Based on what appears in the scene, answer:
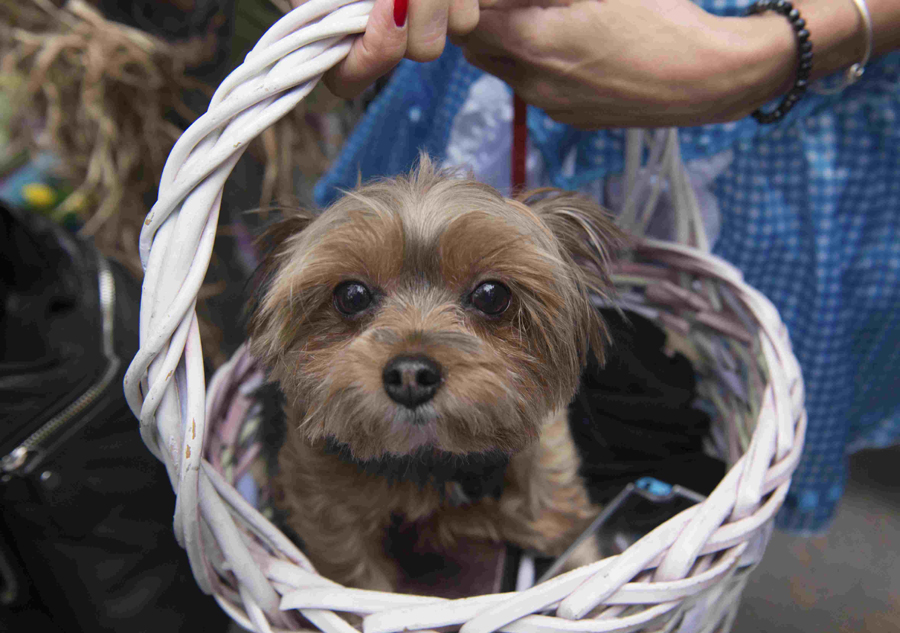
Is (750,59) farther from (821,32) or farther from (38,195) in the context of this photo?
(38,195)

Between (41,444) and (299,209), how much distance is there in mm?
604

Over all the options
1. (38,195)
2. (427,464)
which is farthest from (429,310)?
(38,195)

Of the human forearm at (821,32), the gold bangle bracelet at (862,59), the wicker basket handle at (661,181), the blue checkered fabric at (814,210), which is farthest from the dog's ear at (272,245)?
the gold bangle bracelet at (862,59)

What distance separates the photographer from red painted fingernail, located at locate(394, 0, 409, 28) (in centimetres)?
84

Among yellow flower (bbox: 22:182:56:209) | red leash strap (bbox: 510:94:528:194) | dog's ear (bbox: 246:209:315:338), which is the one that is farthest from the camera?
yellow flower (bbox: 22:182:56:209)

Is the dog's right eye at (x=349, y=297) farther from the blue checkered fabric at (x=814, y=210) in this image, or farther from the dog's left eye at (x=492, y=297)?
the blue checkered fabric at (x=814, y=210)

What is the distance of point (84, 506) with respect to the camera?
43.9 inches

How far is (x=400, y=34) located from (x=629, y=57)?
0.45m

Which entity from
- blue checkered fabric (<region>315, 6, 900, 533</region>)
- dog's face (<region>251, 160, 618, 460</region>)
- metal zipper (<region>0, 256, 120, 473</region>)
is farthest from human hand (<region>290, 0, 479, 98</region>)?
metal zipper (<region>0, 256, 120, 473</region>)

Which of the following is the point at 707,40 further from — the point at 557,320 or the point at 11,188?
the point at 11,188

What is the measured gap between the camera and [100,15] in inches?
86.6

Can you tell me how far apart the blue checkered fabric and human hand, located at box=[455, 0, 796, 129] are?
0.31 metres

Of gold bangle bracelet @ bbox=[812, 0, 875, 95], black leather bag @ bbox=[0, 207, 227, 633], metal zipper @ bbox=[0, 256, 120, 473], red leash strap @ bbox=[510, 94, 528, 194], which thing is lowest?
black leather bag @ bbox=[0, 207, 227, 633]

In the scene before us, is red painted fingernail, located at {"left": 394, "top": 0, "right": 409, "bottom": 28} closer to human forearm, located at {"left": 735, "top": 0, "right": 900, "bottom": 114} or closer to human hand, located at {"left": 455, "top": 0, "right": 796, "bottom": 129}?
human hand, located at {"left": 455, "top": 0, "right": 796, "bottom": 129}
